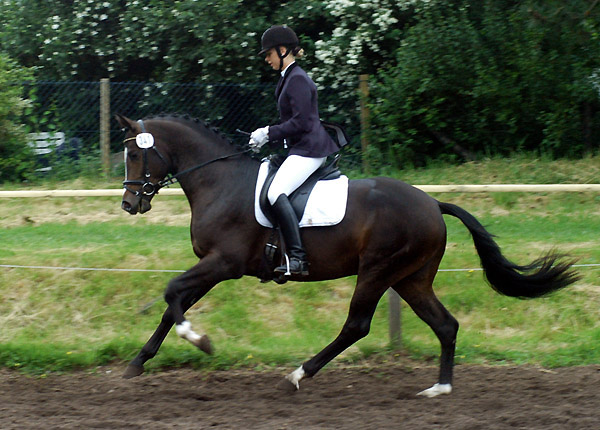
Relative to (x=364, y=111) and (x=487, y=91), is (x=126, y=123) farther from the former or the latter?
(x=487, y=91)

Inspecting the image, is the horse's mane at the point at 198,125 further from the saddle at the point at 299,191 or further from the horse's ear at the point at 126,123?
the saddle at the point at 299,191

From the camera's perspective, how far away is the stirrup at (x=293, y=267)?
5660 mm

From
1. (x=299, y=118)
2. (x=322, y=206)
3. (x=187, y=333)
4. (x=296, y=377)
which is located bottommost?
(x=296, y=377)

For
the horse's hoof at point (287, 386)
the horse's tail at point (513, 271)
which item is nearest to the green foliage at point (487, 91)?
the horse's tail at point (513, 271)

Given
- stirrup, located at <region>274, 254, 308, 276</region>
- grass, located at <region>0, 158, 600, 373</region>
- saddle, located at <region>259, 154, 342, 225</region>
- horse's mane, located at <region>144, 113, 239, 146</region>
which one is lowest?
grass, located at <region>0, 158, 600, 373</region>

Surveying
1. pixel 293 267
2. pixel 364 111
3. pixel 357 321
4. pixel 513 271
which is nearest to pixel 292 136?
pixel 293 267

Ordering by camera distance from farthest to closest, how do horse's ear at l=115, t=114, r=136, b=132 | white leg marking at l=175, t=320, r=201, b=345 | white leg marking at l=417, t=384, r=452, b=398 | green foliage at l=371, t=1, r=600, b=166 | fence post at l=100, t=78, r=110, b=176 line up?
green foliage at l=371, t=1, r=600, b=166 < fence post at l=100, t=78, r=110, b=176 < horse's ear at l=115, t=114, r=136, b=132 < white leg marking at l=417, t=384, r=452, b=398 < white leg marking at l=175, t=320, r=201, b=345

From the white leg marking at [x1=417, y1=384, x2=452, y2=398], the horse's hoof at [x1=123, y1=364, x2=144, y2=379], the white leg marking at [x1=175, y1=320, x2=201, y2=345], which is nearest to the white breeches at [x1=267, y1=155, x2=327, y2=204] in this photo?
the white leg marking at [x1=175, y1=320, x2=201, y2=345]

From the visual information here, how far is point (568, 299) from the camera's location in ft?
24.2

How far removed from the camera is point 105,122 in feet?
37.3

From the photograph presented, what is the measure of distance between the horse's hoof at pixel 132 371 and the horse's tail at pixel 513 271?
2554mm

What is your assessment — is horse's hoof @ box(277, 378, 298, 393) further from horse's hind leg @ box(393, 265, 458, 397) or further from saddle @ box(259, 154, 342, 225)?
saddle @ box(259, 154, 342, 225)

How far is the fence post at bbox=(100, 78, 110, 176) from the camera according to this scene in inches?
443

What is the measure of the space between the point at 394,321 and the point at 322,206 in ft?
4.89
